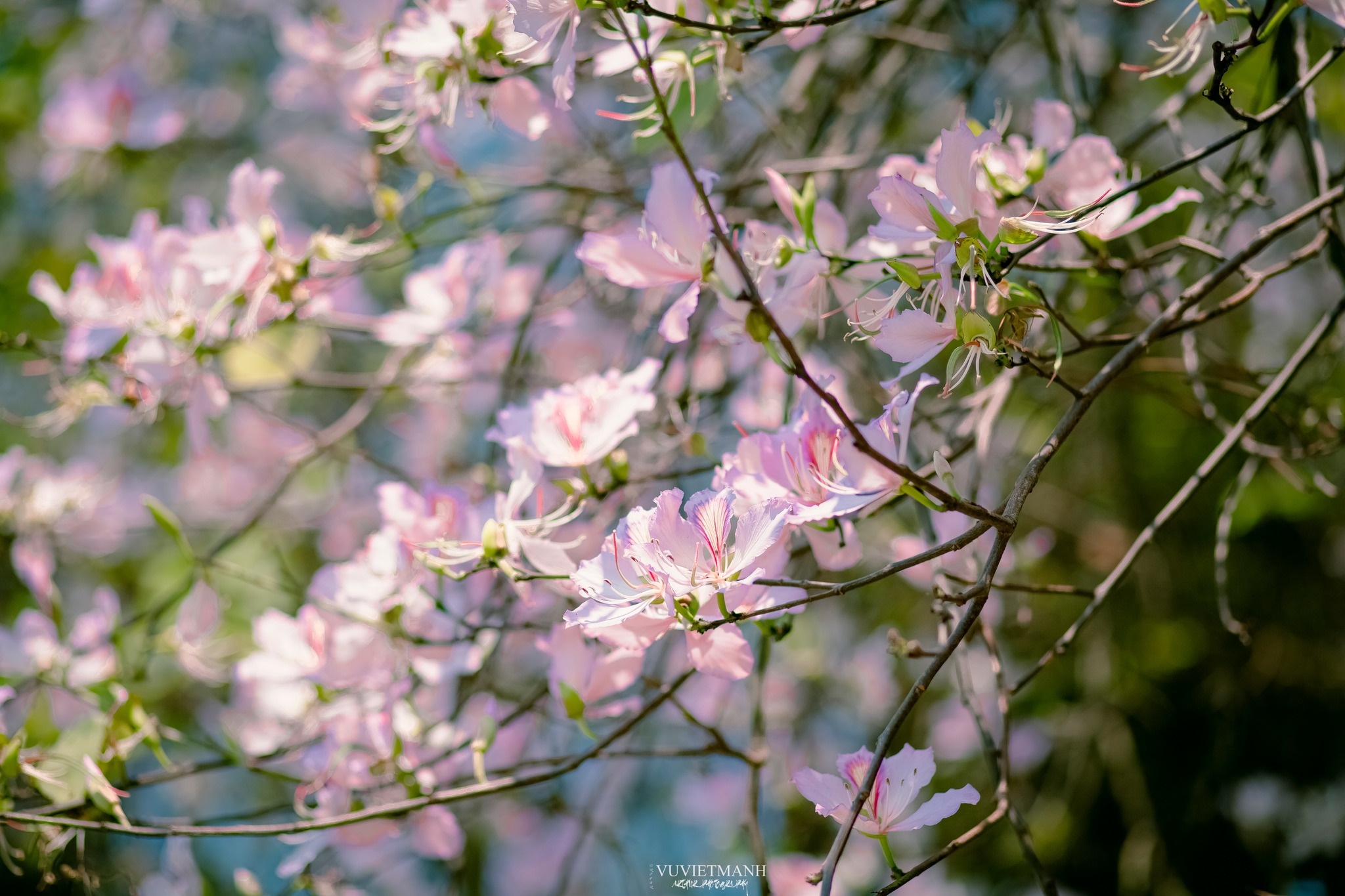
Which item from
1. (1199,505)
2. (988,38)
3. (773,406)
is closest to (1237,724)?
(1199,505)

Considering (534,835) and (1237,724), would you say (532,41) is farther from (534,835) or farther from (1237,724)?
(534,835)

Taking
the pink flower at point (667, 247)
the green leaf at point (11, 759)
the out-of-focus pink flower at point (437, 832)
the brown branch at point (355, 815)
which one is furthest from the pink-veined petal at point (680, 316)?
the green leaf at point (11, 759)

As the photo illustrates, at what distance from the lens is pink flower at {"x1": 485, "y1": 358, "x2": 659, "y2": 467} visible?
80 centimetres

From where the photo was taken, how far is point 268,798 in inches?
91.4

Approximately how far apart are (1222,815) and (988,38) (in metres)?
1.26

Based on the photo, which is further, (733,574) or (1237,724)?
(1237,724)

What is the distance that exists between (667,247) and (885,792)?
0.41 meters

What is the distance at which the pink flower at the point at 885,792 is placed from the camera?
643mm

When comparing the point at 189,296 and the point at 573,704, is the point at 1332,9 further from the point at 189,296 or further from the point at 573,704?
the point at 189,296

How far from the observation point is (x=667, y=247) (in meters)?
0.73

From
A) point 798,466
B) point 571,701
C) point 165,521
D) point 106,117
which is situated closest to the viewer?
point 798,466

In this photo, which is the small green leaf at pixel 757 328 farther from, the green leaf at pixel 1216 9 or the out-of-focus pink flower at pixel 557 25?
the green leaf at pixel 1216 9

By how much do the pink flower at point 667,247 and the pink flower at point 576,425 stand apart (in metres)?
0.08

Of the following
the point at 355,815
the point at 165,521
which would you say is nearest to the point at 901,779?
the point at 355,815
